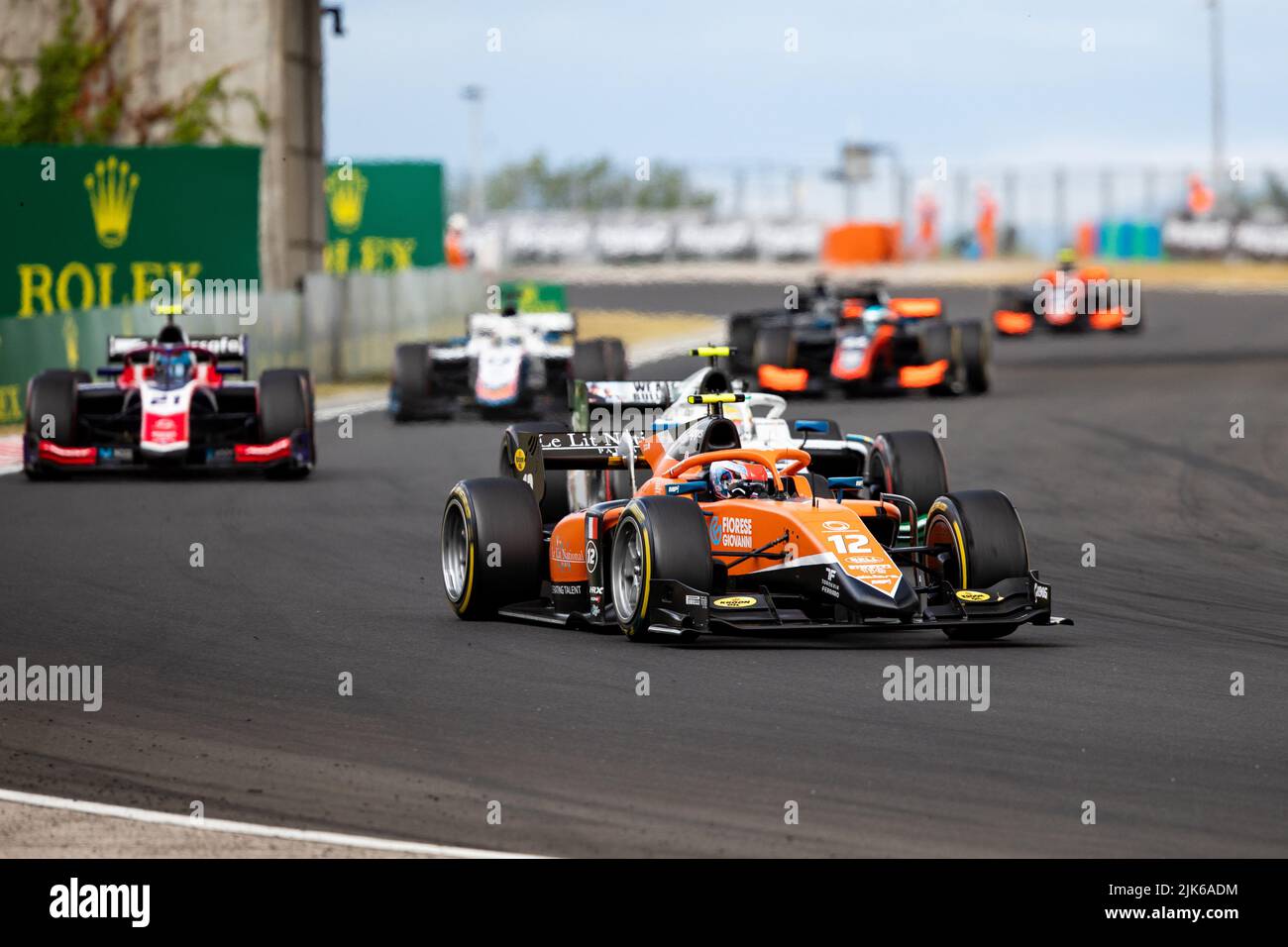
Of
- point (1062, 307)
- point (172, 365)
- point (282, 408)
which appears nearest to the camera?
point (282, 408)

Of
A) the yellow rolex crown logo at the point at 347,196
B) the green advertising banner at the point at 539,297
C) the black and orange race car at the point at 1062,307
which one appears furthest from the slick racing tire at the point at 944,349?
the black and orange race car at the point at 1062,307

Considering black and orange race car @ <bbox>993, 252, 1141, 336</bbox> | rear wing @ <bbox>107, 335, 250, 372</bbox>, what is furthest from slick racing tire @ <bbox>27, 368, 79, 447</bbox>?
black and orange race car @ <bbox>993, 252, 1141, 336</bbox>

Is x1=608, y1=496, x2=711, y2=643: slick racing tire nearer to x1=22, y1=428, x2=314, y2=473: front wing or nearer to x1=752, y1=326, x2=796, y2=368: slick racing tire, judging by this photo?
x1=22, y1=428, x2=314, y2=473: front wing

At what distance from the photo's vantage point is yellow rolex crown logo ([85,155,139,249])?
29.8 meters

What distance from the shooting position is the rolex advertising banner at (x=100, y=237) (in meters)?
26.2

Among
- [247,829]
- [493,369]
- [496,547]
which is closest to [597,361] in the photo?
[493,369]

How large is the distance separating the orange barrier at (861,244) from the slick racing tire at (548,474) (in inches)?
2946

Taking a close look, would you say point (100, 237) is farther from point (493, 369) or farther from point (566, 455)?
point (566, 455)

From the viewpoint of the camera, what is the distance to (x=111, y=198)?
1190 inches

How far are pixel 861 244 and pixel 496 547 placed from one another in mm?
77875

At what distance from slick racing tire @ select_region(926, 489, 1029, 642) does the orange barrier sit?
254 feet
